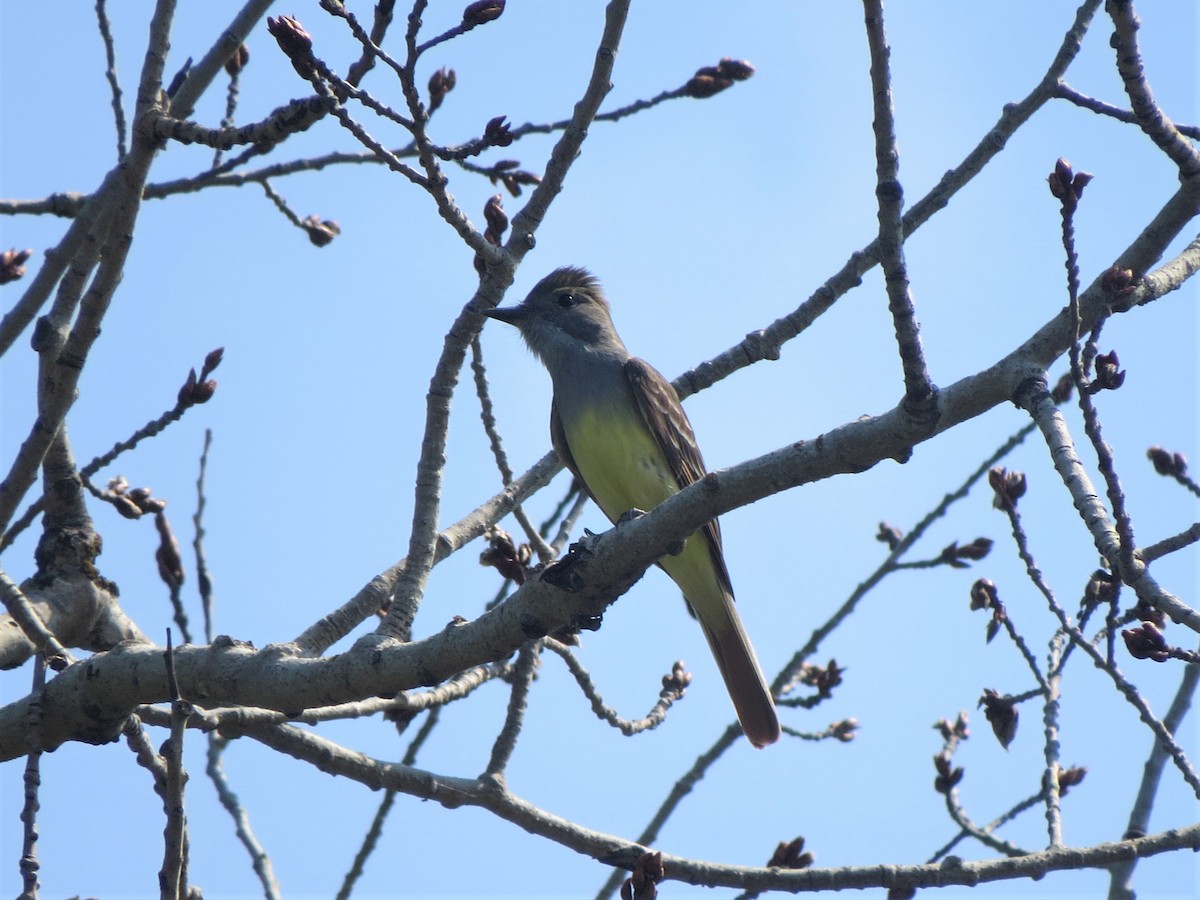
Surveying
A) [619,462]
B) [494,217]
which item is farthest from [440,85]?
[619,462]

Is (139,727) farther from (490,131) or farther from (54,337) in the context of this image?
(490,131)

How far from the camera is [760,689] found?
7352 mm

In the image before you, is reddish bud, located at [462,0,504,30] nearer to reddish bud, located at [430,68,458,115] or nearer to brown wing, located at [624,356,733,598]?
reddish bud, located at [430,68,458,115]

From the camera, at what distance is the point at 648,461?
7504 millimetres

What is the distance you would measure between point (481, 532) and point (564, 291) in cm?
385

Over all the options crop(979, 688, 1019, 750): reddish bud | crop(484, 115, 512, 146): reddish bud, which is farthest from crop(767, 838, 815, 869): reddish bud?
crop(484, 115, 512, 146): reddish bud

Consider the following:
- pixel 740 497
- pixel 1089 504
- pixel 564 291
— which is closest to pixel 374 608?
pixel 740 497

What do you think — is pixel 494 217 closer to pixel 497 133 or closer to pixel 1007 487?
pixel 497 133

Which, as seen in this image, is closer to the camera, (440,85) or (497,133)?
(497,133)

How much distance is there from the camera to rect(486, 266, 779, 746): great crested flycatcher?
7.39 metres

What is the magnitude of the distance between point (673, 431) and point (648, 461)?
261mm

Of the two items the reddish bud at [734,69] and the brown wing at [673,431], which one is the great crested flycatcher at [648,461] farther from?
the reddish bud at [734,69]

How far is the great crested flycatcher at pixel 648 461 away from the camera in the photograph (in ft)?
24.3

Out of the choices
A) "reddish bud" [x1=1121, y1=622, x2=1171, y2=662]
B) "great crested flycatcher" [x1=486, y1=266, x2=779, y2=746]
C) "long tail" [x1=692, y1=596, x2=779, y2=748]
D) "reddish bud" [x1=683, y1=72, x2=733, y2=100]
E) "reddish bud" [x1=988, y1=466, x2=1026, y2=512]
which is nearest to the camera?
"reddish bud" [x1=1121, y1=622, x2=1171, y2=662]
